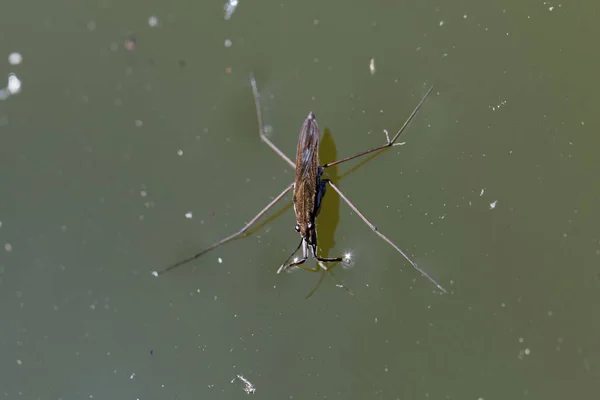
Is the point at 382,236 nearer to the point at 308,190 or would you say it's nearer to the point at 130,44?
the point at 308,190

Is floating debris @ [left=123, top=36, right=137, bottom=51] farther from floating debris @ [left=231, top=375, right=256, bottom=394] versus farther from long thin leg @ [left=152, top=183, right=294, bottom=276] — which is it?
floating debris @ [left=231, top=375, right=256, bottom=394]

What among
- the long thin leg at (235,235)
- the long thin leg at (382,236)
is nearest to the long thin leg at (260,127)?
the long thin leg at (235,235)

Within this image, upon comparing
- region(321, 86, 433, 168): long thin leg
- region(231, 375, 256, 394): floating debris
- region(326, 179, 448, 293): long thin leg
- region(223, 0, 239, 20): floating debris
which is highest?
region(223, 0, 239, 20): floating debris

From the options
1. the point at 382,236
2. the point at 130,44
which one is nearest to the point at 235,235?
the point at 382,236

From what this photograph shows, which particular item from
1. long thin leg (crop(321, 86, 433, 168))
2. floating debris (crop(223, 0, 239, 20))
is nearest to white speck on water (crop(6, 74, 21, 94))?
floating debris (crop(223, 0, 239, 20))

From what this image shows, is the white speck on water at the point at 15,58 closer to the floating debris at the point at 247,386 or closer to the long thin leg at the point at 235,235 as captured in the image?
the long thin leg at the point at 235,235

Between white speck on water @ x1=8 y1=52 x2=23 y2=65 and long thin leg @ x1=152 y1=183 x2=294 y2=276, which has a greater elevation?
white speck on water @ x1=8 y1=52 x2=23 y2=65
